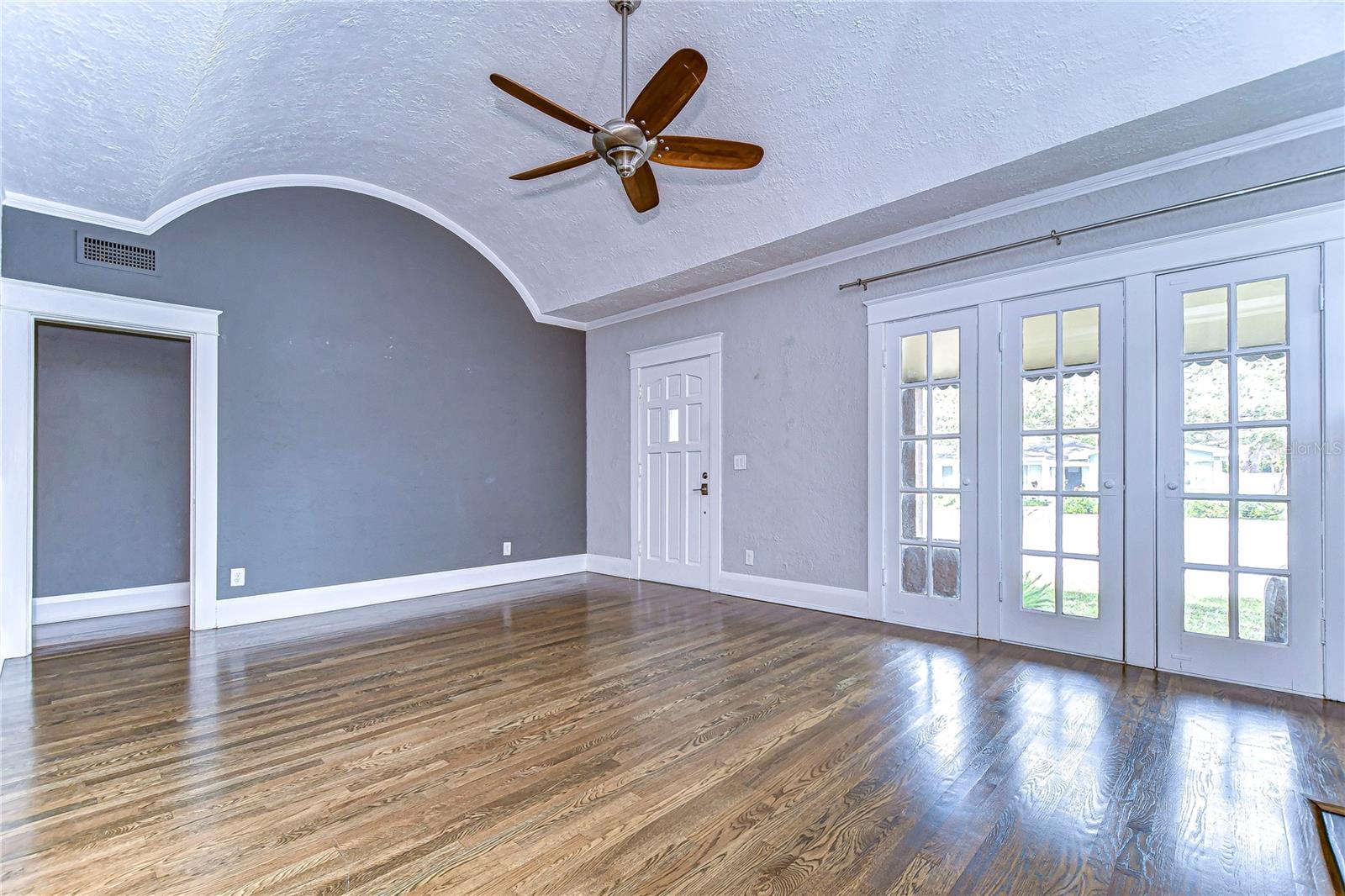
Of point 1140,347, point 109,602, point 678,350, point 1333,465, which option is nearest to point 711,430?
point 678,350

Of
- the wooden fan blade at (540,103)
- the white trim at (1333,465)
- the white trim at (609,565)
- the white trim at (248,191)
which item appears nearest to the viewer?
the wooden fan blade at (540,103)

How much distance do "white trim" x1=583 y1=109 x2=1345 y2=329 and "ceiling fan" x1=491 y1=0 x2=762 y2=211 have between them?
171 centimetres

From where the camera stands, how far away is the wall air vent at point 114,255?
406cm

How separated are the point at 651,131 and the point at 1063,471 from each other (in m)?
2.97

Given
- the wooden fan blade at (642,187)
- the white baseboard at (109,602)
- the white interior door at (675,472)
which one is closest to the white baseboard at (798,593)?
the white interior door at (675,472)

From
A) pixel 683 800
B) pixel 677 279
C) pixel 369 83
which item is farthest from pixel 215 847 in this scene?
pixel 677 279

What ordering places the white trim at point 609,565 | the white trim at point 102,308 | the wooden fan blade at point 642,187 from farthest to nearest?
1. the white trim at point 609,565
2. the white trim at point 102,308
3. the wooden fan blade at point 642,187

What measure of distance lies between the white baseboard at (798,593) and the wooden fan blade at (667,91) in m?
3.32

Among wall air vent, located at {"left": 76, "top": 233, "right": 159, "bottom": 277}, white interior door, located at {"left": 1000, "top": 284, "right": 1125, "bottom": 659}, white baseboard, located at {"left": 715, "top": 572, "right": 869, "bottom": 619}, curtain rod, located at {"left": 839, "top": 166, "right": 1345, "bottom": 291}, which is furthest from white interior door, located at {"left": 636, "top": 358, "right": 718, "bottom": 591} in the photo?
wall air vent, located at {"left": 76, "top": 233, "right": 159, "bottom": 277}

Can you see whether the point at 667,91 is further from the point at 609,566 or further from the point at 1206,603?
the point at 609,566

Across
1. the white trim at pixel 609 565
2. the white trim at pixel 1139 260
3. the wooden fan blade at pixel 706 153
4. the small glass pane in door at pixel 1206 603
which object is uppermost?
the wooden fan blade at pixel 706 153

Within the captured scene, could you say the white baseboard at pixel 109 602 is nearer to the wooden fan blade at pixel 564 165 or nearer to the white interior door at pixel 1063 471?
the wooden fan blade at pixel 564 165

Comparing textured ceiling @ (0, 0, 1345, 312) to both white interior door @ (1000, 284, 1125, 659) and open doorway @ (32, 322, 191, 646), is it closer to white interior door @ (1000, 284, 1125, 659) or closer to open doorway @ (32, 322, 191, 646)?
white interior door @ (1000, 284, 1125, 659)

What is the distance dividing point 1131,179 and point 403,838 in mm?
4472
